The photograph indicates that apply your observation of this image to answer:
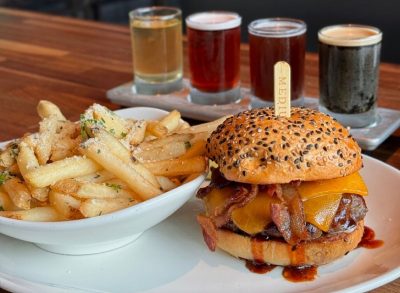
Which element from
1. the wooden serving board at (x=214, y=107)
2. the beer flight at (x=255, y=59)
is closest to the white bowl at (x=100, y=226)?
the wooden serving board at (x=214, y=107)

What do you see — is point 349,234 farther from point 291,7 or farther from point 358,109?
point 291,7

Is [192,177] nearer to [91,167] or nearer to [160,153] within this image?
[160,153]

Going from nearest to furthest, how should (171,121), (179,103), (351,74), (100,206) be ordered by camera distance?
(100,206) < (171,121) < (351,74) < (179,103)

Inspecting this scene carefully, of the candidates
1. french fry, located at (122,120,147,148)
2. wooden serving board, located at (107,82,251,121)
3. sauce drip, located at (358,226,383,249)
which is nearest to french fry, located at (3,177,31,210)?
french fry, located at (122,120,147,148)

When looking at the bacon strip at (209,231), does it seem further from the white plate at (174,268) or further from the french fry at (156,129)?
the french fry at (156,129)

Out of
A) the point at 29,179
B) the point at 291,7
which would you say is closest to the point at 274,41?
the point at 29,179

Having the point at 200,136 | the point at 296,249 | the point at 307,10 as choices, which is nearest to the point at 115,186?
the point at 200,136

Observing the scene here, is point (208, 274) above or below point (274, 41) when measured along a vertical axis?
below
